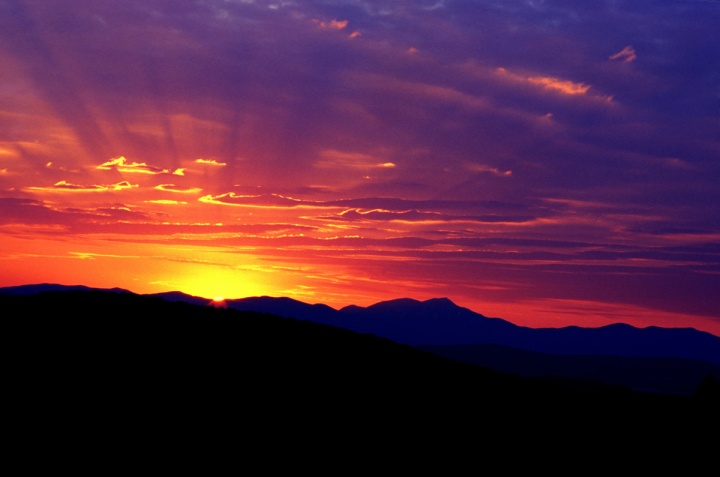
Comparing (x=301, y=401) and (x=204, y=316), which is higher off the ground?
(x=204, y=316)

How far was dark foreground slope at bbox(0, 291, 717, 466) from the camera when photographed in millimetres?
26641

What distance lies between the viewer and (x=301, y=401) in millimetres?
29875

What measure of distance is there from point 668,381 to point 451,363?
15855cm

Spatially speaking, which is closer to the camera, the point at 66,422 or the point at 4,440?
the point at 4,440

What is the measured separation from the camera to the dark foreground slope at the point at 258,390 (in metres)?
26.6

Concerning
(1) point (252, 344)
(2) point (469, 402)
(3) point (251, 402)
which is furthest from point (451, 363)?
(3) point (251, 402)

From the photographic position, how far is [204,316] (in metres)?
39.7

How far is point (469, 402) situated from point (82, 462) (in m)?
17.9

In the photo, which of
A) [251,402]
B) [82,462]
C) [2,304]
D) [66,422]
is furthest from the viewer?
[2,304]

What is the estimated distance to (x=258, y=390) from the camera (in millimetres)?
30375

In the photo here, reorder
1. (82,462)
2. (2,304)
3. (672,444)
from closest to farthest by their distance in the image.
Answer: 1. (82,462)
2. (672,444)
3. (2,304)

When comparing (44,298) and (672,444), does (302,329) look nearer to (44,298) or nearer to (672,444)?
(44,298)

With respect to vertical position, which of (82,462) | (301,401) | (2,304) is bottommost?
(82,462)

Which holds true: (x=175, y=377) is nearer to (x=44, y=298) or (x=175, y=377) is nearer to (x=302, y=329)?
(x=302, y=329)
